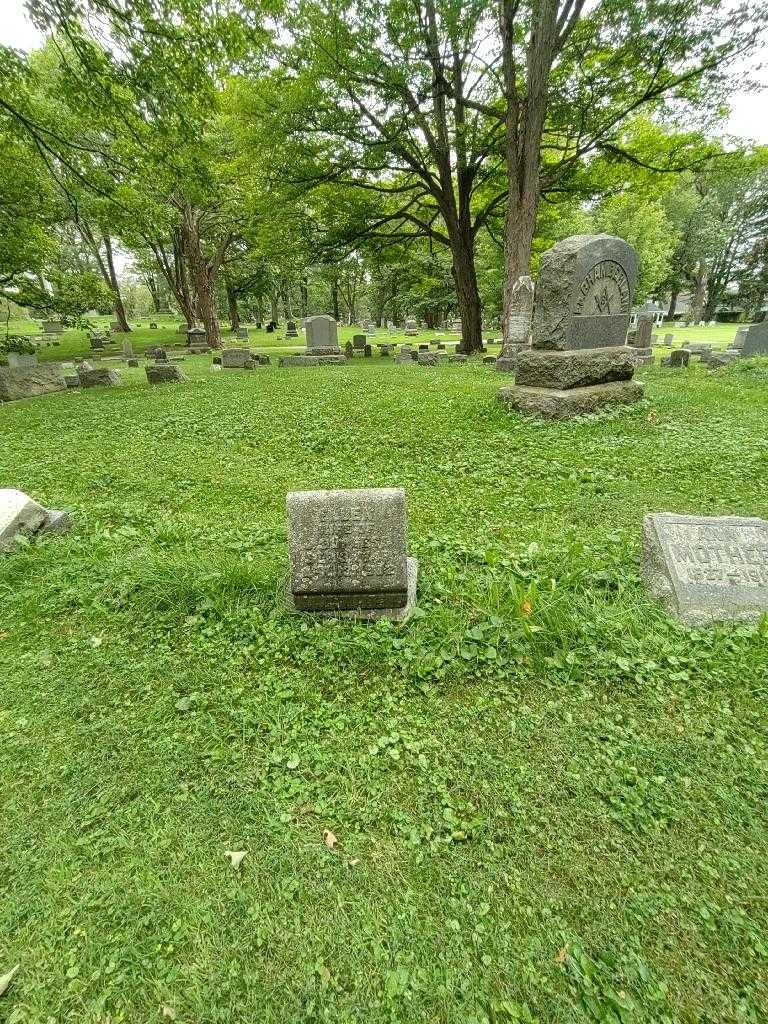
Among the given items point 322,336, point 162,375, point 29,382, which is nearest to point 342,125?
point 322,336

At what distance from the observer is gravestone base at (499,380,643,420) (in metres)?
6.92

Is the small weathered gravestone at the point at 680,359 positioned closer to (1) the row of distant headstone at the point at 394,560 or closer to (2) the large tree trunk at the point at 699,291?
(1) the row of distant headstone at the point at 394,560

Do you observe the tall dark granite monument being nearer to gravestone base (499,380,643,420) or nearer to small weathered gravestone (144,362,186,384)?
gravestone base (499,380,643,420)

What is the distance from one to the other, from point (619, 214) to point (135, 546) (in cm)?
3886

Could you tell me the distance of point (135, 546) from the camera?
4152 mm

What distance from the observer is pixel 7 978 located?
154cm

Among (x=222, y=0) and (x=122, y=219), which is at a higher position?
(x=222, y=0)

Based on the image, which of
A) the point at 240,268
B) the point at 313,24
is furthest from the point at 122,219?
the point at 240,268

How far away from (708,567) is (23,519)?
539 centimetres

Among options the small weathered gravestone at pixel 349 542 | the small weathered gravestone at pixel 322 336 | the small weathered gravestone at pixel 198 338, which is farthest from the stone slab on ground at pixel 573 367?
the small weathered gravestone at pixel 198 338

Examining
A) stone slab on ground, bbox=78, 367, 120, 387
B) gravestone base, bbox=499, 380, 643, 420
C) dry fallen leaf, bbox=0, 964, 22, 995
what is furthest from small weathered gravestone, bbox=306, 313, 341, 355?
dry fallen leaf, bbox=0, 964, 22, 995

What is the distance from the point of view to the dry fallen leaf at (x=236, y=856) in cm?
186

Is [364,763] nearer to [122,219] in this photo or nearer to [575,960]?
[575,960]

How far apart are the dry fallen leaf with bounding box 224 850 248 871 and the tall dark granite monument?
6501 mm
